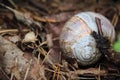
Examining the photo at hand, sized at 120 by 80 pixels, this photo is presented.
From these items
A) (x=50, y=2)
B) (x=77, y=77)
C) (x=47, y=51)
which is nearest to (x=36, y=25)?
(x=47, y=51)

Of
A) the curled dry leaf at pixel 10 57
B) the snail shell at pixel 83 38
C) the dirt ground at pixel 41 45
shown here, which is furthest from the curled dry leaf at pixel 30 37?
the snail shell at pixel 83 38

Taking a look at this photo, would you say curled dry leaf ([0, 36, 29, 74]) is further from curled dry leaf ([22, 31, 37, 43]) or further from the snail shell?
the snail shell

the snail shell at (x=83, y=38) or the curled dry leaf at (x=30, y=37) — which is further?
the curled dry leaf at (x=30, y=37)

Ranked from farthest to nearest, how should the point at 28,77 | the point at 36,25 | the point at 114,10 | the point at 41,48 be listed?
1. the point at 114,10
2. the point at 36,25
3. the point at 41,48
4. the point at 28,77

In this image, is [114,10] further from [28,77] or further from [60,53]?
[28,77]

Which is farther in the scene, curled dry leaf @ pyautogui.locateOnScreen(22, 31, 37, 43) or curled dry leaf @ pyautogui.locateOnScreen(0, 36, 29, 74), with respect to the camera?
curled dry leaf @ pyautogui.locateOnScreen(22, 31, 37, 43)

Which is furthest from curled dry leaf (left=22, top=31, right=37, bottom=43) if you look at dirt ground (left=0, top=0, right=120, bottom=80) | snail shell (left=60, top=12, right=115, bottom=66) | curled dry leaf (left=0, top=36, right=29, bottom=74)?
snail shell (left=60, top=12, right=115, bottom=66)

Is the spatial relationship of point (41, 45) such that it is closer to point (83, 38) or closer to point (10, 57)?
point (10, 57)

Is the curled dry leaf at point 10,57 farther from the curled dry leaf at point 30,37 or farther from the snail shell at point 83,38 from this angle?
the snail shell at point 83,38
